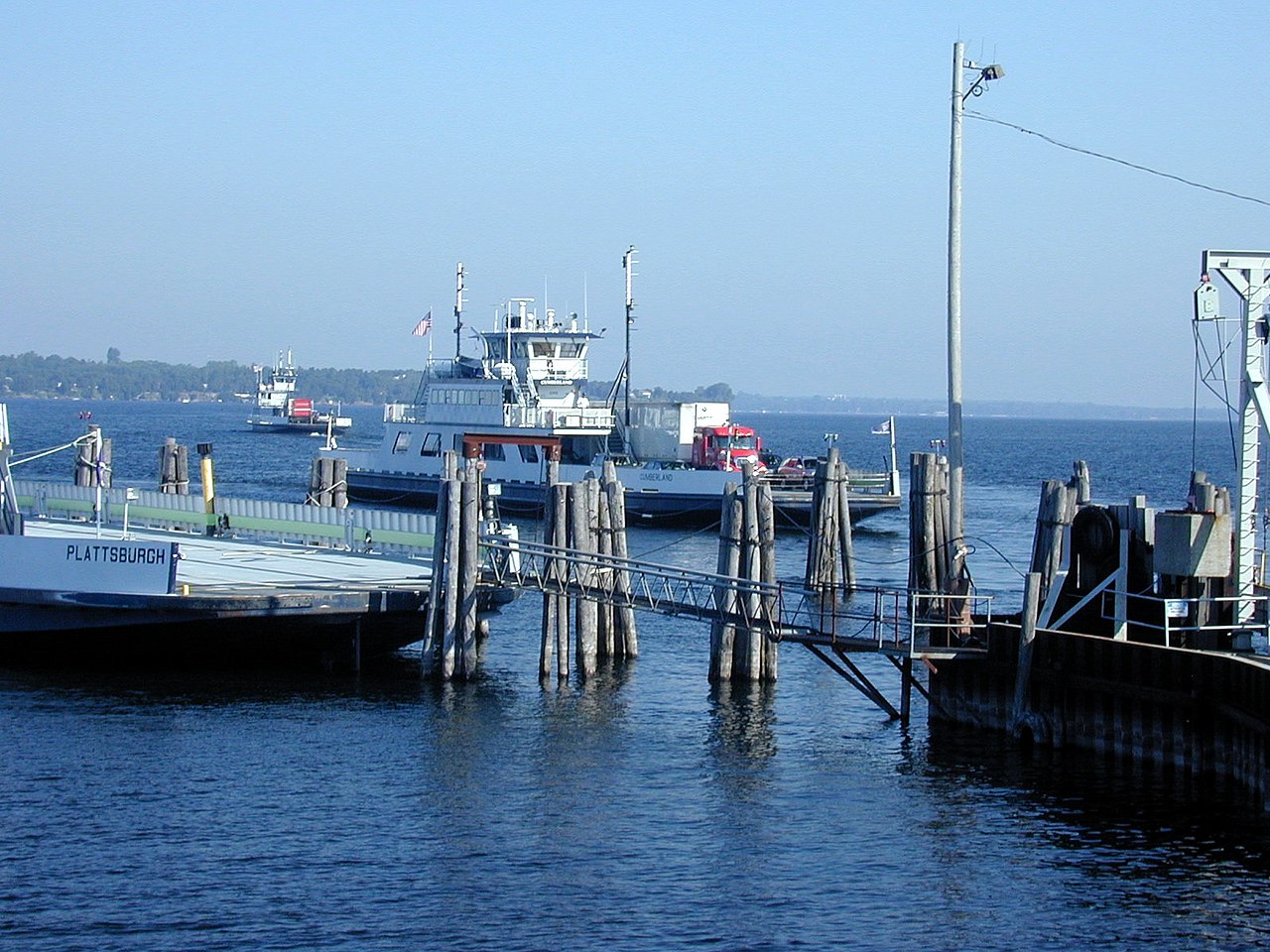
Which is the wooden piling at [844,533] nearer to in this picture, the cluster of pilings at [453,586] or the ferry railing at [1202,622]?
the cluster of pilings at [453,586]

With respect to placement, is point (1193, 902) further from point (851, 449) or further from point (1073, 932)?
point (851, 449)

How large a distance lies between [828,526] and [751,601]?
936cm

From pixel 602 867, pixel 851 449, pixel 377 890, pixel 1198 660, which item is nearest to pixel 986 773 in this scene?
pixel 1198 660

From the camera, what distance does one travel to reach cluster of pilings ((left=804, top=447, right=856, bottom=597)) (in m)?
33.3

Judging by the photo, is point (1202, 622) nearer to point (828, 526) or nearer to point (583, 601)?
point (583, 601)

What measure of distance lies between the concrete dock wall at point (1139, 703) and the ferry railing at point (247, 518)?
44.5 feet

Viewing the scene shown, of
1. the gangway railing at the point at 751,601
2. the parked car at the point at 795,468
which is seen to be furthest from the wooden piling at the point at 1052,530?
the parked car at the point at 795,468

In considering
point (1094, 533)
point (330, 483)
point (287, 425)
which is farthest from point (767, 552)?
point (287, 425)

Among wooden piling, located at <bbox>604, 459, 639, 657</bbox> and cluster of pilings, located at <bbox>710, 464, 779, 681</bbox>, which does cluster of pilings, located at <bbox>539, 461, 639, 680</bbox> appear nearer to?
wooden piling, located at <bbox>604, 459, 639, 657</bbox>

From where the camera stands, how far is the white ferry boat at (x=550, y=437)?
5816 cm

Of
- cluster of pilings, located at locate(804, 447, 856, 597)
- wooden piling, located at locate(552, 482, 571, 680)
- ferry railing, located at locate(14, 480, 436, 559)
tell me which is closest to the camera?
wooden piling, located at locate(552, 482, 571, 680)

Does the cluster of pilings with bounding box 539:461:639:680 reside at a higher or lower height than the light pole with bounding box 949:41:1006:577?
lower

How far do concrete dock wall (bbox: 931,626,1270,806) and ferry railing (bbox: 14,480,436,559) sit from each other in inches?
534

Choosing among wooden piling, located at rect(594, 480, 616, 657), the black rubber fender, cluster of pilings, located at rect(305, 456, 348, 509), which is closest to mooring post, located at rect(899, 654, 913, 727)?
the black rubber fender
